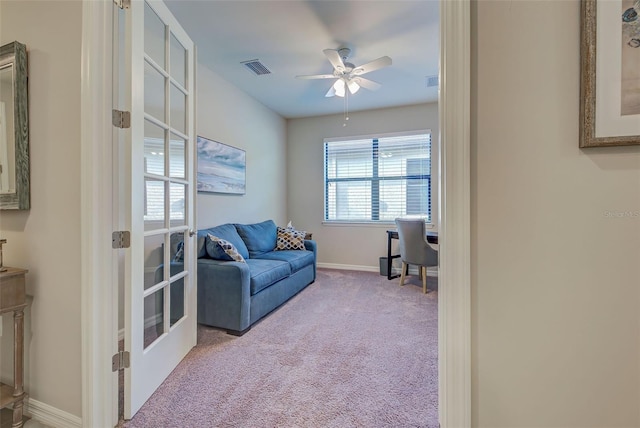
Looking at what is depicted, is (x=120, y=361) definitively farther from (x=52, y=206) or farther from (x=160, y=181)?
(x=160, y=181)

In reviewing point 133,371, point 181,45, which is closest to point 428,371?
point 133,371

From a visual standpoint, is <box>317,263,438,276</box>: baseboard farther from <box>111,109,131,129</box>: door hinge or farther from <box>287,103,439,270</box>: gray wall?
<box>111,109,131,129</box>: door hinge

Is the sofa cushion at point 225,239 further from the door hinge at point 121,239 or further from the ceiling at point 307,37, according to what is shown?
the ceiling at point 307,37

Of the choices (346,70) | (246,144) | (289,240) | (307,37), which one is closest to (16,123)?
(307,37)

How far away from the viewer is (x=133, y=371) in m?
1.45

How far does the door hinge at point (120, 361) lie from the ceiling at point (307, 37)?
2416 millimetres

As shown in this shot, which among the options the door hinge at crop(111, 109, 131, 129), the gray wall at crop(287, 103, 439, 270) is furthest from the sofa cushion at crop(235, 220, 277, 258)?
the door hinge at crop(111, 109, 131, 129)

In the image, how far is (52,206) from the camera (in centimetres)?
141

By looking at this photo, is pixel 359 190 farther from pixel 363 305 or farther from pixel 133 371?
pixel 133 371

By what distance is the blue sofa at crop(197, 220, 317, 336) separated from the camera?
2.37 metres

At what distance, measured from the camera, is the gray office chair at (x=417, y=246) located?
350 centimetres

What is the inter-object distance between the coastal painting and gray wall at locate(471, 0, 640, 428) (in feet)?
9.64

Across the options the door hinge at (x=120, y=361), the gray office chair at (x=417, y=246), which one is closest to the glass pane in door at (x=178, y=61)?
the door hinge at (x=120, y=361)

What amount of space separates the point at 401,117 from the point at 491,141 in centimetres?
391
